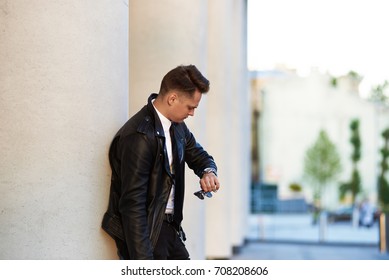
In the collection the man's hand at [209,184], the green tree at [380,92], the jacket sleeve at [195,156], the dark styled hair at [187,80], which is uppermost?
the green tree at [380,92]

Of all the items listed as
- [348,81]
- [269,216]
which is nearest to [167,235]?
[269,216]

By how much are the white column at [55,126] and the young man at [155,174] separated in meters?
0.14

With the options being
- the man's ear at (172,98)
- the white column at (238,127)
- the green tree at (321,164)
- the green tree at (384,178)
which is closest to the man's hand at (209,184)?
the man's ear at (172,98)

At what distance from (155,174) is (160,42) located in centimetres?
397

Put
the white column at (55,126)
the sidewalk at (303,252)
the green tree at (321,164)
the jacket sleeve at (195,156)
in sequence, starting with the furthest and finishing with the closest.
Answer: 1. the green tree at (321,164)
2. the sidewalk at (303,252)
3. the jacket sleeve at (195,156)
4. the white column at (55,126)

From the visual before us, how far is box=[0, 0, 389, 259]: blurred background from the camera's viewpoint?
354cm

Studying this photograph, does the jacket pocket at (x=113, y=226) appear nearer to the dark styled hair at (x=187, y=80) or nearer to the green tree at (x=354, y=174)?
the dark styled hair at (x=187, y=80)

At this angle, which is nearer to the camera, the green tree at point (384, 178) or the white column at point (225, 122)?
the white column at point (225, 122)

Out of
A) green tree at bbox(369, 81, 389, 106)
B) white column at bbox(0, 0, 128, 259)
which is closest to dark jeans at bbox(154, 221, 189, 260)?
white column at bbox(0, 0, 128, 259)

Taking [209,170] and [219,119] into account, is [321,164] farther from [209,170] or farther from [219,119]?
[209,170]

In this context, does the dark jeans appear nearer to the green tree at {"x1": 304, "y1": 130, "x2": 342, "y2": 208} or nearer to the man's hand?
the man's hand

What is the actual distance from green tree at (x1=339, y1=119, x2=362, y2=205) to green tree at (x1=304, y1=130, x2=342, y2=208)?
110 centimetres

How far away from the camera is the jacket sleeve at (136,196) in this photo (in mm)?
3617

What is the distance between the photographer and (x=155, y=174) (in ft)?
12.3
